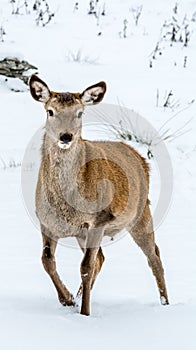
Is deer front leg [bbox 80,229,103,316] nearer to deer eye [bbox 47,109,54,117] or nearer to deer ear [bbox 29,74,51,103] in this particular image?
deer eye [bbox 47,109,54,117]

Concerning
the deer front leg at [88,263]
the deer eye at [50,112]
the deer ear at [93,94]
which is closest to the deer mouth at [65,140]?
the deer eye at [50,112]

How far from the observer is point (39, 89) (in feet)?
18.3

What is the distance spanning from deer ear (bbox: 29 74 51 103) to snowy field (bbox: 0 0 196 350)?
167 cm

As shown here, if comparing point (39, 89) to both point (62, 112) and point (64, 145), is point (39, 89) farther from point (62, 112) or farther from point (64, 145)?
point (64, 145)

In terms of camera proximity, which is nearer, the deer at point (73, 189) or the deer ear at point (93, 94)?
the deer at point (73, 189)

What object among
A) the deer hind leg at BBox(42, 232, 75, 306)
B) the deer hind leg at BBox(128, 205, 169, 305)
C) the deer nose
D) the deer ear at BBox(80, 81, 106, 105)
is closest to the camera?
the deer nose

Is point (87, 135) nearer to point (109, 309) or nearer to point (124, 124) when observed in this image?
point (124, 124)

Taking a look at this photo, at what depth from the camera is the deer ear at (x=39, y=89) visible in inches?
218

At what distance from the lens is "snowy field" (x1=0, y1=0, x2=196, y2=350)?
451 centimetres

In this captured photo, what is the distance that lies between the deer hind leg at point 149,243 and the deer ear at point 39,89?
157 centimetres

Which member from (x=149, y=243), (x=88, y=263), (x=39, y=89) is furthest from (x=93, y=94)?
(x=149, y=243)

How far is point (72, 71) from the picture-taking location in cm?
1259

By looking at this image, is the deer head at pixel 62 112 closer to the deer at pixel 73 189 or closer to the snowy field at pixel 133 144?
the deer at pixel 73 189

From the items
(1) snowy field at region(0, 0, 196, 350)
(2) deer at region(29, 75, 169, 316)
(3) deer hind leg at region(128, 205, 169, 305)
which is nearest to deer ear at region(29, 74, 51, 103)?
(2) deer at region(29, 75, 169, 316)
